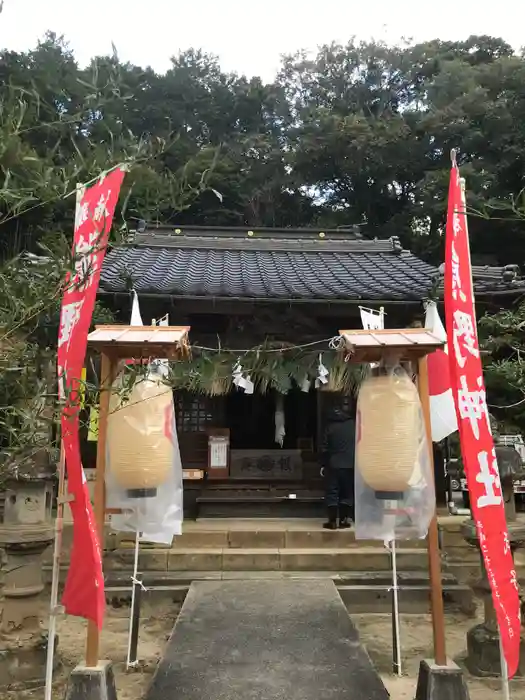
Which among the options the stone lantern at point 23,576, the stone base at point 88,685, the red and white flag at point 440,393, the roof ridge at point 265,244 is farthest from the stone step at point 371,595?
the roof ridge at point 265,244

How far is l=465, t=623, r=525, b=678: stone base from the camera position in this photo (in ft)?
14.8

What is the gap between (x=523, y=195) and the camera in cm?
260

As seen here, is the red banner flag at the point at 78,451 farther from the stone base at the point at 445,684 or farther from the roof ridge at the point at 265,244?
the roof ridge at the point at 265,244

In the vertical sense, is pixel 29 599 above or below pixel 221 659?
above

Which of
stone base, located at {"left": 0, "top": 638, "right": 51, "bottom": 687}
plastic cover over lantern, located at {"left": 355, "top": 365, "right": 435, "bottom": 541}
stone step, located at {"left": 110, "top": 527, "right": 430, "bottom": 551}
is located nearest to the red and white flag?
plastic cover over lantern, located at {"left": 355, "top": 365, "right": 435, "bottom": 541}

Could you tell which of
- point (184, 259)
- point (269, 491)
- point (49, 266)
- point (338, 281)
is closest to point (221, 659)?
point (49, 266)

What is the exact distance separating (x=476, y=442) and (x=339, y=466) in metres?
4.20

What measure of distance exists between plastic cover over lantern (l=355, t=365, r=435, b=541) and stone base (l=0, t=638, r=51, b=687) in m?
2.58

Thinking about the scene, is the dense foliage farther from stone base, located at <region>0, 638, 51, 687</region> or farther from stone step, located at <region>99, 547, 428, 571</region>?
stone base, located at <region>0, 638, 51, 687</region>

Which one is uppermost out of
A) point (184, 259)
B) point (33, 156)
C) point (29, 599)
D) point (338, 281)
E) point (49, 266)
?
point (184, 259)

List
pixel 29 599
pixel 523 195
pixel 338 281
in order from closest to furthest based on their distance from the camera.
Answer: pixel 523 195 < pixel 29 599 < pixel 338 281

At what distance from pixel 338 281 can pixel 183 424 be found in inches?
138

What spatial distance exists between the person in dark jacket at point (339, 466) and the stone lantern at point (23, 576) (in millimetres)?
4148

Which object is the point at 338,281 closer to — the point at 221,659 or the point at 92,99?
the point at 221,659
